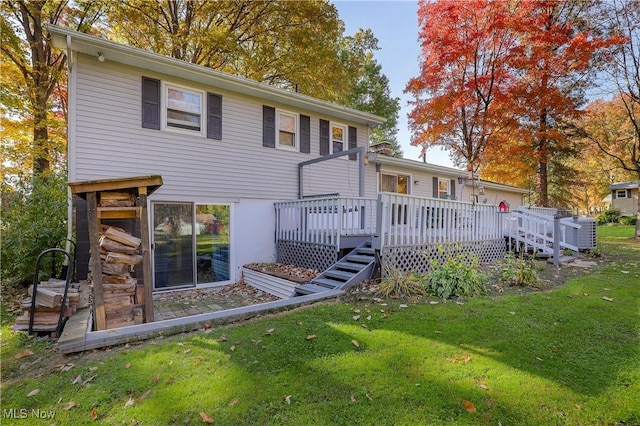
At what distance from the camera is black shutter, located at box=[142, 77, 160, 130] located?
679 cm

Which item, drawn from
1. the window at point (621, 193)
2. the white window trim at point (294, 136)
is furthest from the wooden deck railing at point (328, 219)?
the window at point (621, 193)

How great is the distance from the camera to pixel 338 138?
10.1 meters

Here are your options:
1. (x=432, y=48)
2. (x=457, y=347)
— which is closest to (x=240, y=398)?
(x=457, y=347)

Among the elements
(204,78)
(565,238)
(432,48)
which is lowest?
(565,238)

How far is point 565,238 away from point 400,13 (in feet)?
31.4

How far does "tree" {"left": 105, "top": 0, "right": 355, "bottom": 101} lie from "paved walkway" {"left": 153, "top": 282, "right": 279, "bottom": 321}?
9156 mm

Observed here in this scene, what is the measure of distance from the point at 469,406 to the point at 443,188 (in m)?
13.3

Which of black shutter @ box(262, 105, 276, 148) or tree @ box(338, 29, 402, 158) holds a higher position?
tree @ box(338, 29, 402, 158)

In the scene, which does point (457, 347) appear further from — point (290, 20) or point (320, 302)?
point (290, 20)

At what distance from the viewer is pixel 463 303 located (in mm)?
4629

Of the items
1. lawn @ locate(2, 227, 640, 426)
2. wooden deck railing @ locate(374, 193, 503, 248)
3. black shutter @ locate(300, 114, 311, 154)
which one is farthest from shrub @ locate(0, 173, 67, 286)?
wooden deck railing @ locate(374, 193, 503, 248)

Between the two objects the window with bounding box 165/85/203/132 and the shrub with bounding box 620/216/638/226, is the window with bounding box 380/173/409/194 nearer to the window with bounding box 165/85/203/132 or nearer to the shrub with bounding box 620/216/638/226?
the window with bounding box 165/85/203/132

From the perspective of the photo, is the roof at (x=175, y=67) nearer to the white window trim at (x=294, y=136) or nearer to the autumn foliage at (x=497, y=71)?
the white window trim at (x=294, y=136)

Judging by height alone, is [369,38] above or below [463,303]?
above
